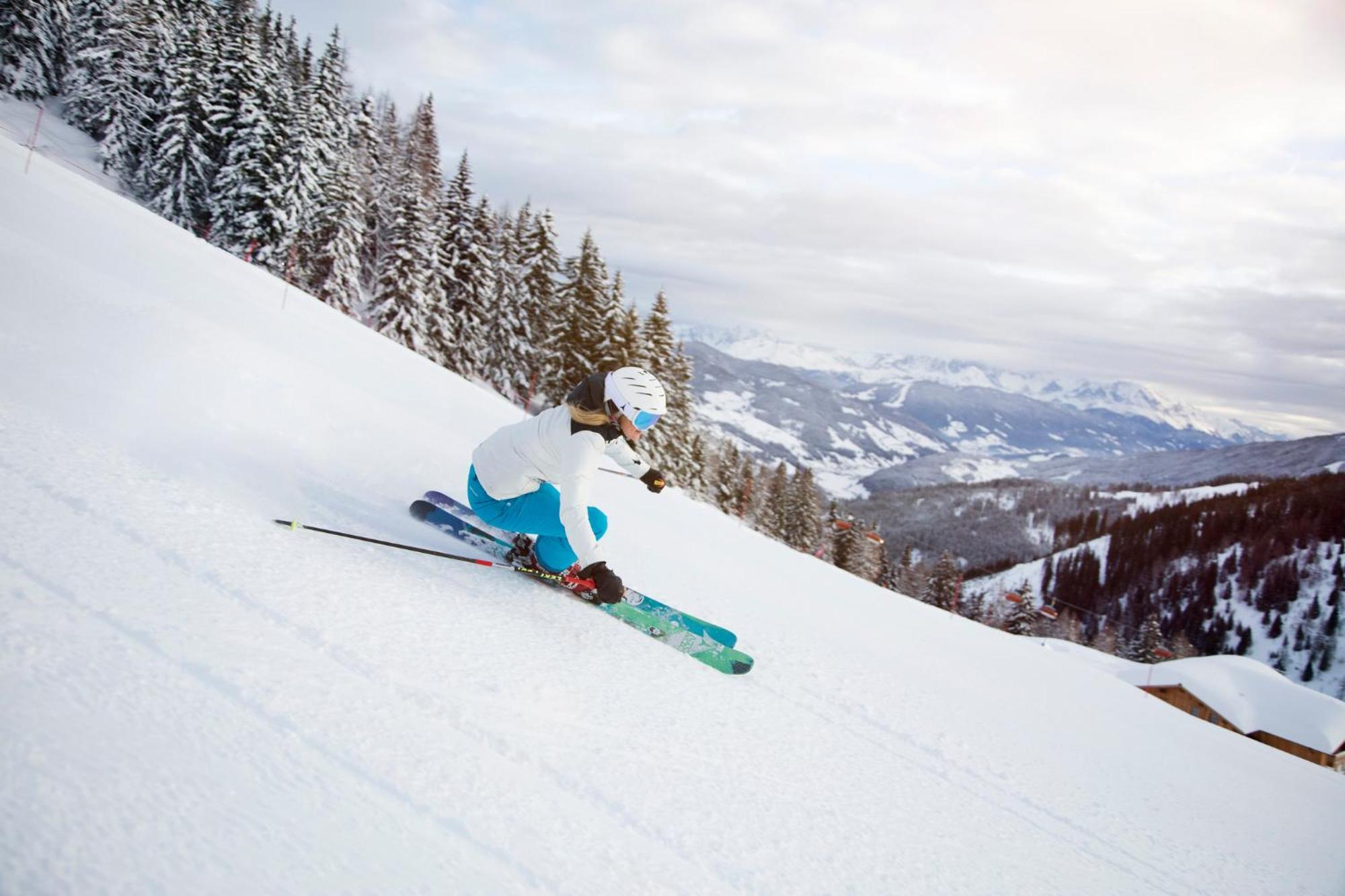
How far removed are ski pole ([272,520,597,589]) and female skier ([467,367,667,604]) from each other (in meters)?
0.06

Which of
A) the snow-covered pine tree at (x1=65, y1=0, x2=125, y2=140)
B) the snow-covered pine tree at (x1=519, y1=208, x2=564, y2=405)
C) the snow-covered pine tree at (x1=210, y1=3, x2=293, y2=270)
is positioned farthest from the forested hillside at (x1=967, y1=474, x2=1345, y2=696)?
the snow-covered pine tree at (x1=65, y1=0, x2=125, y2=140)

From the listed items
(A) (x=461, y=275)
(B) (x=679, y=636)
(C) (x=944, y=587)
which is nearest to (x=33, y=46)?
(A) (x=461, y=275)

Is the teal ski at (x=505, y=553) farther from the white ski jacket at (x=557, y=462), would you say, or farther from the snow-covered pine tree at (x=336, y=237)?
the snow-covered pine tree at (x=336, y=237)

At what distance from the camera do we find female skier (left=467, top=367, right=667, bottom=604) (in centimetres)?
436

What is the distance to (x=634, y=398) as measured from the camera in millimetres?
4465

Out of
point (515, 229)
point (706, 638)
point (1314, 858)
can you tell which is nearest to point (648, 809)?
point (706, 638)

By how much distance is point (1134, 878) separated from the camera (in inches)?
150

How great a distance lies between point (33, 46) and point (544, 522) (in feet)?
192

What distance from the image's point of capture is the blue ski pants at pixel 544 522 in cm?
488

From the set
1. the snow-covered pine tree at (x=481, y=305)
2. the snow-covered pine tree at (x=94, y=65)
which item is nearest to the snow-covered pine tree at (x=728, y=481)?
the snow-covered pine tree at (x=481, y=305)

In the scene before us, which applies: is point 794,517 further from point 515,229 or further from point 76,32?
point 76,32

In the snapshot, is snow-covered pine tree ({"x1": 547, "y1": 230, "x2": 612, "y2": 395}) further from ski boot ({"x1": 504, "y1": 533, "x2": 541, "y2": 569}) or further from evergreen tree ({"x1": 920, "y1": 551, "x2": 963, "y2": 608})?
evergreen tree ({"x1": 920, "y1": 551, "x2": 963, "y2": 608})

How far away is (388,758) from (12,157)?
57.2ft

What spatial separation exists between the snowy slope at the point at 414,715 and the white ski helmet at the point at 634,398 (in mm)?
1532
